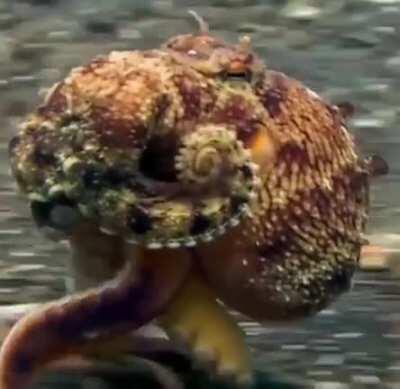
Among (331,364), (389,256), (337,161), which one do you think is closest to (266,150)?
(337,161)

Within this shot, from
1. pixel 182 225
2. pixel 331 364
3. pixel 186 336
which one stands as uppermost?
pixel 182 225

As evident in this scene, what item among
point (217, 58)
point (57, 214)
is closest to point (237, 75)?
point (217, 58)

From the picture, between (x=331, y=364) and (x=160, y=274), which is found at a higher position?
(x=160, y=274)

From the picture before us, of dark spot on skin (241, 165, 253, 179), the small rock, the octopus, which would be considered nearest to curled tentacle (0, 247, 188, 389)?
the octopus

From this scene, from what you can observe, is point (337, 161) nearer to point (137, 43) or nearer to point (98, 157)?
point (98, 157)

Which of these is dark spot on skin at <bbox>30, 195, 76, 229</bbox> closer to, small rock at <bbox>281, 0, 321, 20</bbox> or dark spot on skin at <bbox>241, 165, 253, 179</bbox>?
dark spot on skin at <bbox>241, 165, 253, 179</bbox>

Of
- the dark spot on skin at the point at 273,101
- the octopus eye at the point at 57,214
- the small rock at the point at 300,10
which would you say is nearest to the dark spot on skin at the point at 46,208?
the octopus eye at the point at 57,214

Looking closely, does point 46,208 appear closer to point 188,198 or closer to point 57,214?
point 57,214
